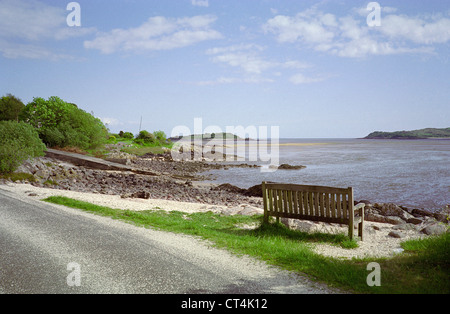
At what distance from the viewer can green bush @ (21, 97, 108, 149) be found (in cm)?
3809

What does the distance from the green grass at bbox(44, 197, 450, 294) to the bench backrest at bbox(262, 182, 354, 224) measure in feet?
1.56

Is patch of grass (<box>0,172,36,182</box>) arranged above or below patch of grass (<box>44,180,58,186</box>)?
above

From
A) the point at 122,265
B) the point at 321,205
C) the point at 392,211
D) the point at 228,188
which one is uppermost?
the point at 321,205

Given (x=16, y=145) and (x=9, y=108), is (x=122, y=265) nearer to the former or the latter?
(x=16, y=145)

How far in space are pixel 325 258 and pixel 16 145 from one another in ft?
69.1

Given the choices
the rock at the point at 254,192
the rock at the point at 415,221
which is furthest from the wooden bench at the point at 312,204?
the rock at the point at 254,192

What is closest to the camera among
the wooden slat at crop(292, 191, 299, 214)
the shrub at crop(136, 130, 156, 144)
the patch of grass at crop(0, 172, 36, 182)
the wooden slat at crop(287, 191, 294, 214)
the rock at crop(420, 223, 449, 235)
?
the wooden slat at crop(292, 191, 299, 214)

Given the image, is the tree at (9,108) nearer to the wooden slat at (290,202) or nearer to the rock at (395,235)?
the wooden slat at (290,202)

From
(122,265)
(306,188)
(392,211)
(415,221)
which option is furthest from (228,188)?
(122,265)

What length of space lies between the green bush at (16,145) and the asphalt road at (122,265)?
12756 millimetres

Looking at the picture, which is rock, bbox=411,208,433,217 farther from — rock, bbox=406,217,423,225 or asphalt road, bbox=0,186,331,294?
asphalt road, bbox=0,186,331,294

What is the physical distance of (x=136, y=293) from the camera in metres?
5.48

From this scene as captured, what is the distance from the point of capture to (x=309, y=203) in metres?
9.49

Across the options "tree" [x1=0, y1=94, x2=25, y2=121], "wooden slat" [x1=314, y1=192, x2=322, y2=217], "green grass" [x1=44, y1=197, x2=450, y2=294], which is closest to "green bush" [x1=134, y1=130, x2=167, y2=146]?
"tree" [x1=0, y1=94, x2=25, y2=121]
